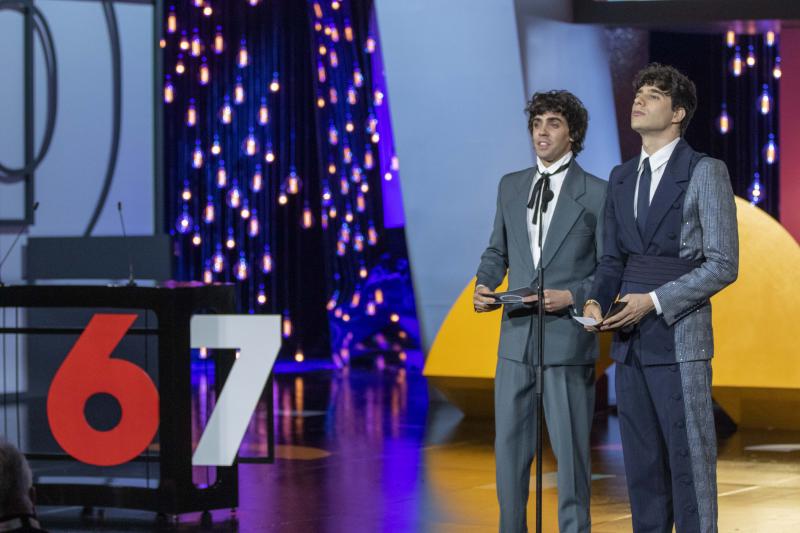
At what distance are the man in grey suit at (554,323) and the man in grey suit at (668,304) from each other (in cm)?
29

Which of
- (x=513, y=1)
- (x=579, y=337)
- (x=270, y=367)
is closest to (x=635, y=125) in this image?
(x=579, y=337)

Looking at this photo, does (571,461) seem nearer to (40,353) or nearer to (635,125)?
(635,125)

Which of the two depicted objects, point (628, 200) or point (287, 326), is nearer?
point (628, 200)

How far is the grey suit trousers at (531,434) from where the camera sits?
12.3ft

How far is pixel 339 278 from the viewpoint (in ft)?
37.0

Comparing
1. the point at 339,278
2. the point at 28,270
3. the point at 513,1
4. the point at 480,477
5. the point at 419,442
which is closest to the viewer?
the point at 480,477

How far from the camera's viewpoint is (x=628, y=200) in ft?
11.4

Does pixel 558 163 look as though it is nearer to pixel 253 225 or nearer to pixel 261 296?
pixel 253 225

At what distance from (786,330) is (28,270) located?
417 cm

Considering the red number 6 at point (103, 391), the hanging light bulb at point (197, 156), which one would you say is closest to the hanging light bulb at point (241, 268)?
the hanging light bulb at point (197, 156)

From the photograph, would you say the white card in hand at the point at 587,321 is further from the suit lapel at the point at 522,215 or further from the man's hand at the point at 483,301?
the suit lapel at the point at 522,215

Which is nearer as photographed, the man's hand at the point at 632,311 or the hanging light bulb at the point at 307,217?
the man's hand at the point at 632,311

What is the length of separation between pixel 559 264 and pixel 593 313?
0.45 m

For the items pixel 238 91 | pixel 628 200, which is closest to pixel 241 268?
pixel 238 91
